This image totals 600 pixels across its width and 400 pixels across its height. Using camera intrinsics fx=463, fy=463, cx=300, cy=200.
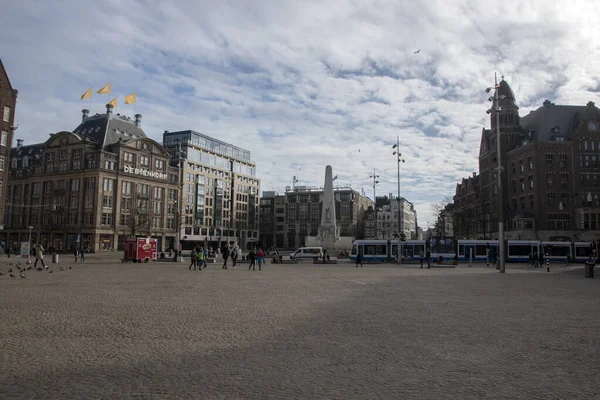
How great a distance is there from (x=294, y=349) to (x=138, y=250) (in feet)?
146

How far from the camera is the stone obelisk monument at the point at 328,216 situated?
199 ft

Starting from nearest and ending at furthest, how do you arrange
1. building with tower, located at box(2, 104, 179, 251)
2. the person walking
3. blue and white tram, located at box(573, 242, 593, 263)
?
the person walking
blue and white tram, located at box(573, 242, 593, 263)
building with tower, located at box(2, 104, 179, 251)

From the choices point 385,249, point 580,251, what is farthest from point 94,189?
point 580,251

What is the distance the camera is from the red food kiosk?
49.2 meters

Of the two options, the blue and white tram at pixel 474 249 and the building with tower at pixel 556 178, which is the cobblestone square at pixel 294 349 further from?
the building with tower at pixel 556 178

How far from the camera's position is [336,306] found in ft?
45.5

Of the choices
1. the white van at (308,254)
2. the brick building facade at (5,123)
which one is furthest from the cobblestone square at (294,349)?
the brick building facade at (5,123)

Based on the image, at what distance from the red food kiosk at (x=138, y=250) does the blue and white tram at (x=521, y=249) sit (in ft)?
134

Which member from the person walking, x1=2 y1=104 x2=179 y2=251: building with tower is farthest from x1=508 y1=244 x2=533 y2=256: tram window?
x1=2 y1=104 x2=179 y2=251: building with tower

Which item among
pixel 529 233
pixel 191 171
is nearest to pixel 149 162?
pixel 191 171

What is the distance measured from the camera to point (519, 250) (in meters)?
53.5

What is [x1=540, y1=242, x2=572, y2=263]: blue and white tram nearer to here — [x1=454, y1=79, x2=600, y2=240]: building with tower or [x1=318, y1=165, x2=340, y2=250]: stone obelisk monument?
[x1=318, y1=165, x2=340, y2=250]: stone obelisk monument

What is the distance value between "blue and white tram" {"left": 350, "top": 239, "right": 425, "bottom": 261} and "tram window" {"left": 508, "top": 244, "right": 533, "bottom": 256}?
33.8 feet

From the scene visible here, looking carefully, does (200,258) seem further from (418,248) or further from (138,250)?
(418,248)
